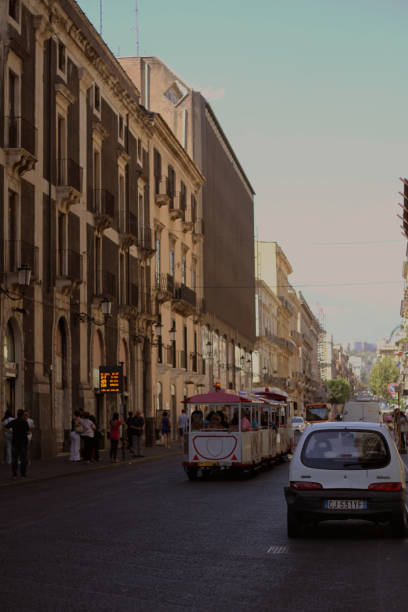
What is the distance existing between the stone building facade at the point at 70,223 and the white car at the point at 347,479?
20.2m

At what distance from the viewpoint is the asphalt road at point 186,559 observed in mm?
9453

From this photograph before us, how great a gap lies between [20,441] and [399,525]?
14678 millimetres

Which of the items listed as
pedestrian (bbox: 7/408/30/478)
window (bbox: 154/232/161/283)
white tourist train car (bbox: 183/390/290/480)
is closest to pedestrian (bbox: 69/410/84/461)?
white tourist train car (bbox: 183/390/290/480)

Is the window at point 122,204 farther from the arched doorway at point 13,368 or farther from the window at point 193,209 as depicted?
the window at point 193,209

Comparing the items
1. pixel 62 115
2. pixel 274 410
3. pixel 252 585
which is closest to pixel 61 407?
pixel 274 410

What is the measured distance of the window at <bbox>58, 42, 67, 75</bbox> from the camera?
4094 centimetres

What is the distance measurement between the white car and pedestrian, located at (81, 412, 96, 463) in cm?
2189

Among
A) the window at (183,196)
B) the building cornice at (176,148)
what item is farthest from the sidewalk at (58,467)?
the window at (183,196)

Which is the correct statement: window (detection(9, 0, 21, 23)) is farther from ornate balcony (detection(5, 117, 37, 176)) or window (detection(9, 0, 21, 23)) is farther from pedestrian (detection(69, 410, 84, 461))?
pedestrian (detection(69, 410, 84, 461))

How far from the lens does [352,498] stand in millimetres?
14039

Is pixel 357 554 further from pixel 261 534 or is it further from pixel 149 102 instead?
pixel 149 102

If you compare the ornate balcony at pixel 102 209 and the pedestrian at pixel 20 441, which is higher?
the ornate balcony at pixel 102 209

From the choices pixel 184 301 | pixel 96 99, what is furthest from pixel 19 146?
pixel 184 301

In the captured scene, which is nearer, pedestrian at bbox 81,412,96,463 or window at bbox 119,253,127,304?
pedestrian at bbox 81,412,96,463
